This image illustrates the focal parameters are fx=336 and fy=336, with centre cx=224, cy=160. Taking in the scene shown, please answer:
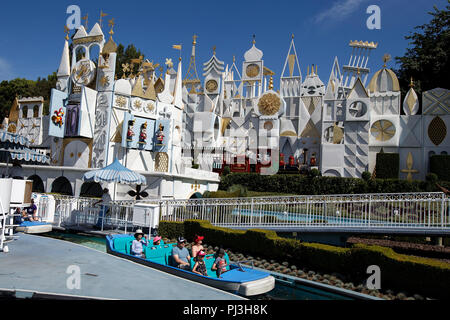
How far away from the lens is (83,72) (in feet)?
88.5

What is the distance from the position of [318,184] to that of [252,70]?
882 inches

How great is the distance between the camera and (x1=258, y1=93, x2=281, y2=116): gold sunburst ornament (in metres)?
35.0

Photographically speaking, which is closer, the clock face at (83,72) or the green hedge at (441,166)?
the clock face at (83,72)

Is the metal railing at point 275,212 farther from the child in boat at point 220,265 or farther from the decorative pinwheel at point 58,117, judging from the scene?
the decorative pinwheel at point 58,117

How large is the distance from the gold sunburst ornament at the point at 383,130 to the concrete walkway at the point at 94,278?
27770mm

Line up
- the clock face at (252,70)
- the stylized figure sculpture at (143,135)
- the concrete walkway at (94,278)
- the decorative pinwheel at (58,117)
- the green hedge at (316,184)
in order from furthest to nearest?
1. the clock face at (252,70)
2. the stylized figure sculpture at (143,135)
3. the decorative pinwheel at (58,117)
4. the green hedge at (316,184)
5. the concrete walkway at (94,278)

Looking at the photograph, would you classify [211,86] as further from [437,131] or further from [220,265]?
[220,265]

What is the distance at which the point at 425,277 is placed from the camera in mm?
8914

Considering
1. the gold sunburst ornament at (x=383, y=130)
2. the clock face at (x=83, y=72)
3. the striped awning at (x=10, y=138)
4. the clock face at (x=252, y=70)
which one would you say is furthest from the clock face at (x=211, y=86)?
the striped awning at (x=10, y=138)

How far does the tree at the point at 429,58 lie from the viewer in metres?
38.5

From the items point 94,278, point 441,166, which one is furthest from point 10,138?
point 441,166

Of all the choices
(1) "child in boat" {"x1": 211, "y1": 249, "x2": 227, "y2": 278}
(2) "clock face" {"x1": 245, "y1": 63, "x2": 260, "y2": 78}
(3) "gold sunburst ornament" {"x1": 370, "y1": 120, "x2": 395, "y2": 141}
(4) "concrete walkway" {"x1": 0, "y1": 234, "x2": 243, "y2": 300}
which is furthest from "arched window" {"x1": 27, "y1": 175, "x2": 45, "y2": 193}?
(3) "gold sunburst ornament" {"x1": 370, "y1": 120, "x2": 395, "y2": 141}
